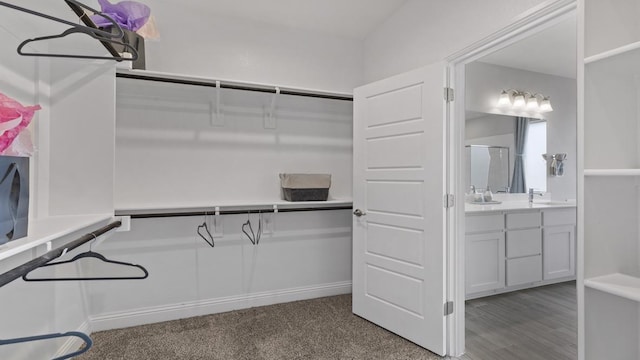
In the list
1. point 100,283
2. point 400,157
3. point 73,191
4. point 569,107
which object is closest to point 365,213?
point 400,157

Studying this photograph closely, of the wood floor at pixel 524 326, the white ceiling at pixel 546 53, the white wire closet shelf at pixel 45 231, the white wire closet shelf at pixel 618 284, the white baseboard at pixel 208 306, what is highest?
the white ceiling at pixel 546 53

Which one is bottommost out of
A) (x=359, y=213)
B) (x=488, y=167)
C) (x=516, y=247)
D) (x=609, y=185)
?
(x=516, y=247)

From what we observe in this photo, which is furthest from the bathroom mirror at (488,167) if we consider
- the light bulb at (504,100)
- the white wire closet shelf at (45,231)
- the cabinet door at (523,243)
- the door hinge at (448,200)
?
the white wire closet shelf at (45,231)

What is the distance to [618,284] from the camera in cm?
122

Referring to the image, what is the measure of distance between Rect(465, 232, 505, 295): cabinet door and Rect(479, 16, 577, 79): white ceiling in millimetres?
1795

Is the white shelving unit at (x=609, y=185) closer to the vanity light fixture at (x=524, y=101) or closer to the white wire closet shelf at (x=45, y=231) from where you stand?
the white wire closet shelf at (x=45, y=231)

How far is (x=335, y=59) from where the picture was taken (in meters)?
3.13

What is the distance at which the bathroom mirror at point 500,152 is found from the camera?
359 centimetres

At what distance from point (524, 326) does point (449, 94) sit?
1.91 m

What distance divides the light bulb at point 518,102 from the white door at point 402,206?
7.04ft

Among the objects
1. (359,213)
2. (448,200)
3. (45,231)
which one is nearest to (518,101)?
(448,200)

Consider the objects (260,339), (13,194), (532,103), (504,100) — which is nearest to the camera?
(13,194)

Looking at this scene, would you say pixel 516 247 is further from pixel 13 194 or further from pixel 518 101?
pixel 13 194

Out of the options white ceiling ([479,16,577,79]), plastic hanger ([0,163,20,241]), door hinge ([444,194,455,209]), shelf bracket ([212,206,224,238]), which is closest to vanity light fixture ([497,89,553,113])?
white ceiling ([479,16,577,79])
